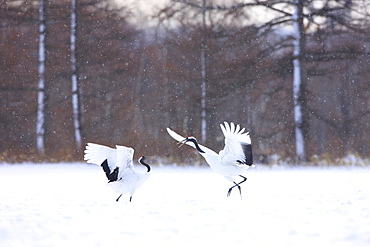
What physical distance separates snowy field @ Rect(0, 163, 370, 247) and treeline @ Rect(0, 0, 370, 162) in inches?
215

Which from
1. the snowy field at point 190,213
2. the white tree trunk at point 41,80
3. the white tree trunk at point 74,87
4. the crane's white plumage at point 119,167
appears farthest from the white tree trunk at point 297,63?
the crane's white plumage at point 119,167

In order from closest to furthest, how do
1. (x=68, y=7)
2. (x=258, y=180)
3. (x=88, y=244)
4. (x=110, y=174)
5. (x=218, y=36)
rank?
(x=88, y=244), (x=110, y=174), (x=258, y=180), (x=218, y=36), (x=68, y=7)

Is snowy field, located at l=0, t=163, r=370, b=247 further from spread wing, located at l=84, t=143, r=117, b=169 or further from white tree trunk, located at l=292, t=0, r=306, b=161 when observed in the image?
white tree trunk, located at l=292, t=0, r=306, b=161

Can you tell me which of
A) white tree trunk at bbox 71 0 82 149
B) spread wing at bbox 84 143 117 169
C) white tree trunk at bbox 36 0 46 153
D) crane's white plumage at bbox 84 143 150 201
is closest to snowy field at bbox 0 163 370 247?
crane's white plumage at bbox 84 143 150 201

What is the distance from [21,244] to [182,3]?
47.8 feet

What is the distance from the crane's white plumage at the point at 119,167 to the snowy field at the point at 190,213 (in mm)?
269

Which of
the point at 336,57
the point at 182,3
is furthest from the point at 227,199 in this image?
the point at 182,3

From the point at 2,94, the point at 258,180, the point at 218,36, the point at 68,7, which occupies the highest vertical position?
the point at 68,7

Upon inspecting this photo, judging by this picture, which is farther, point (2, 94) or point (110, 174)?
point (2, 94)

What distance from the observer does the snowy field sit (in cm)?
587

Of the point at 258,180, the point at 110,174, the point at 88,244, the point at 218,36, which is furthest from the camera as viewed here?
the point at 218,36

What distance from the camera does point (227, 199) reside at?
9.39 metres

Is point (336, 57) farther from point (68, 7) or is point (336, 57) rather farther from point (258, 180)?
point (68, 7)

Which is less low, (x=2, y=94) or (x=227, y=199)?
(x=2, y=94)
